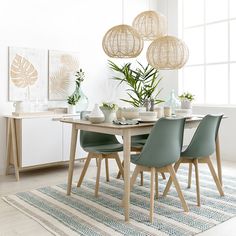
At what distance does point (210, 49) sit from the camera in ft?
19.3

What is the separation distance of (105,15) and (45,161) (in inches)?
107

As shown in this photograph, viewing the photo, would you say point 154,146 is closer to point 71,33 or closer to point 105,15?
point 71,33

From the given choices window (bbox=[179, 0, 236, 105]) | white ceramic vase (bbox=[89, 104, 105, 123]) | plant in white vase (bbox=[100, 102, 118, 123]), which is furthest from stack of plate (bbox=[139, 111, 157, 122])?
window (bbox=[179, 0, 236, 105])

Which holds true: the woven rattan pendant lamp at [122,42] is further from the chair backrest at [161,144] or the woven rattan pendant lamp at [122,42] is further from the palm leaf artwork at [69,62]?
the palm leaf artwork at [69,62]

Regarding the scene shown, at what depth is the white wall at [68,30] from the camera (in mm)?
4578

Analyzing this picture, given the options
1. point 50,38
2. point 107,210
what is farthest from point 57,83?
point 107,210

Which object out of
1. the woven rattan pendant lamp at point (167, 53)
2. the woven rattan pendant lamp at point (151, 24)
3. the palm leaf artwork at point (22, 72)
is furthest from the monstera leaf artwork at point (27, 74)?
the woven rattan pendant lamp at point (167, 53)

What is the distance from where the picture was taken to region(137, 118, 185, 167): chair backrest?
9.37 ft

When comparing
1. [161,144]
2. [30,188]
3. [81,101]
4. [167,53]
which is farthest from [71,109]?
[161,144]

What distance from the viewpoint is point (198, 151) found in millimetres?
3250

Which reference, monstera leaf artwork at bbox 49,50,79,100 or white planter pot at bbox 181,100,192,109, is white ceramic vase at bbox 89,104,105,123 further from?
monstera leaf artwork at bbox 49,50,79,100

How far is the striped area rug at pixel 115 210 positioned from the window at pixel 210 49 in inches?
88.6

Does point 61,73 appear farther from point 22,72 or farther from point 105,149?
point 105,149

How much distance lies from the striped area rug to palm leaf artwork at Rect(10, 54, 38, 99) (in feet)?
5.39
